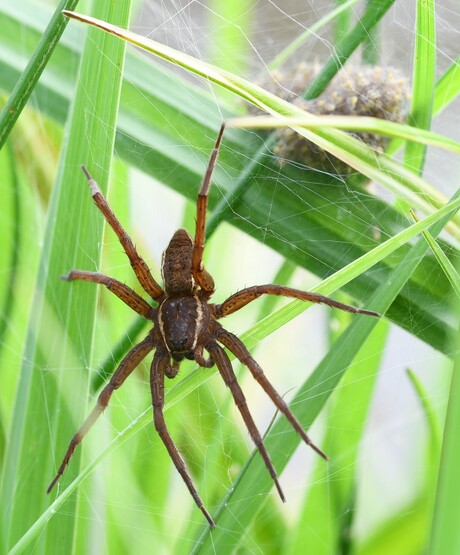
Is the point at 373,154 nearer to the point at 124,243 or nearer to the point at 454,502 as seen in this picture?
the point at 124,243

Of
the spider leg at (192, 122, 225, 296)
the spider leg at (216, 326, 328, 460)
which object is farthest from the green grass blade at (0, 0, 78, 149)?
the spider leg at (216, 326, 328, 460)

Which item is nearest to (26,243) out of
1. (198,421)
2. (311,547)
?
(198,421)

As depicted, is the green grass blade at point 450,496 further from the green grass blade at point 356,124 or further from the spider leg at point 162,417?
the spider leg at point 162,417

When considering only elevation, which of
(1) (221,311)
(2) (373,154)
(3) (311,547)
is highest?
(2) (373,154)

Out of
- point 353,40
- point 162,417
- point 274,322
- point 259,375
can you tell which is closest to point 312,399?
point 274,322

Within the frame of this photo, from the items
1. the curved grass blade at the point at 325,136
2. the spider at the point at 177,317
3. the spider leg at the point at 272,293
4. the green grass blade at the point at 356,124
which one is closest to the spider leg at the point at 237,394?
the spider at the point at 177,317

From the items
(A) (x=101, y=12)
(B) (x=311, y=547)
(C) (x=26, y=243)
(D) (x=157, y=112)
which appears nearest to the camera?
(A) (x=101, y=12)

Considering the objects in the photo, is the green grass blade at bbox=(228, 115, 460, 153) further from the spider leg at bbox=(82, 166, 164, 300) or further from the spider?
the spider leg at bbox=(82, 166, 164, 300)
